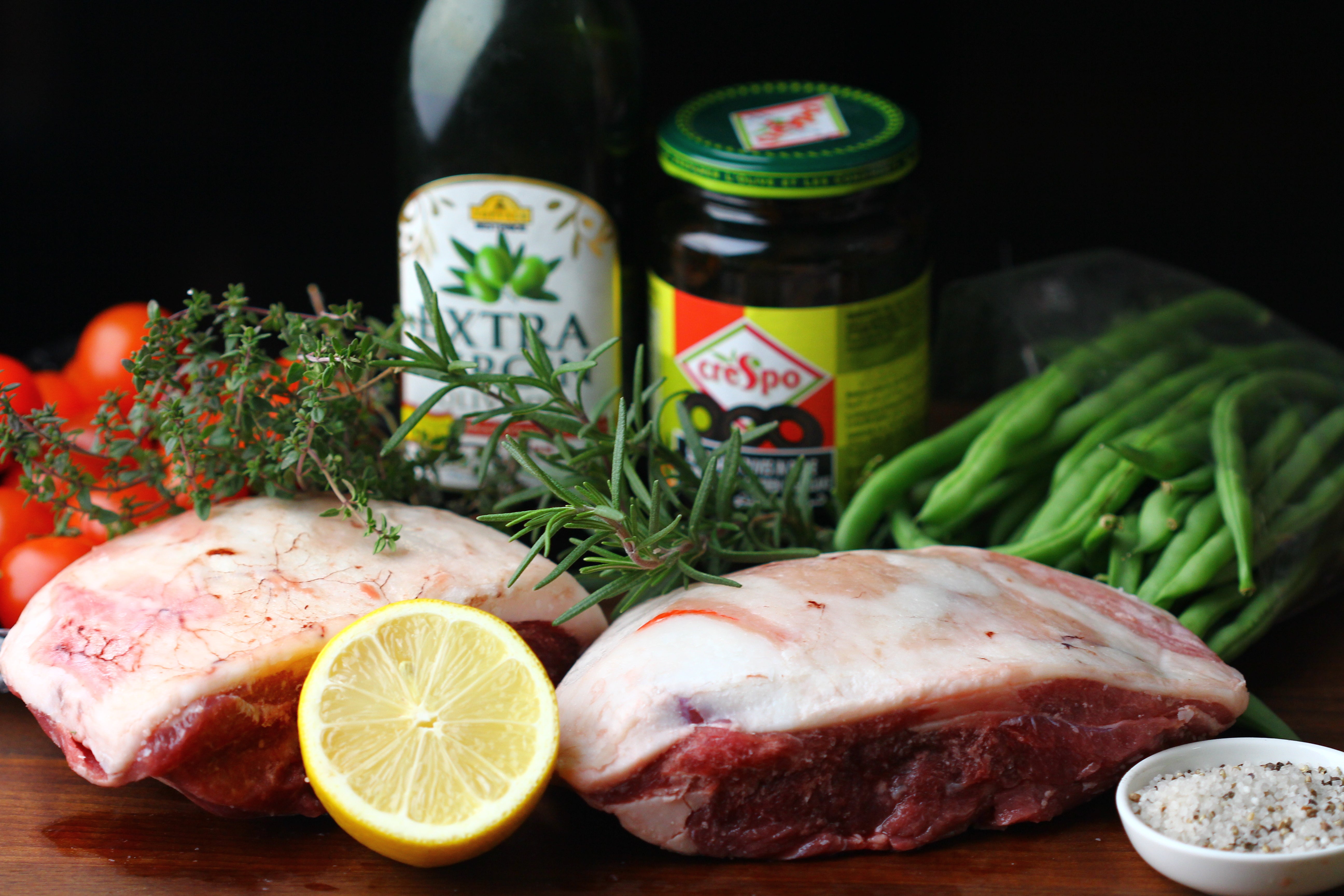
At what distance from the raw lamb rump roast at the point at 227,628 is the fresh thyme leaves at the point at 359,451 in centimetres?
4

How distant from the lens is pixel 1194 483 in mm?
1630

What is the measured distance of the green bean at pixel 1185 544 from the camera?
1.55 meters

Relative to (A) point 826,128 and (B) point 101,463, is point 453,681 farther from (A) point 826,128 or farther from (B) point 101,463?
(A) point 826,128

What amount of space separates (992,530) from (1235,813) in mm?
629

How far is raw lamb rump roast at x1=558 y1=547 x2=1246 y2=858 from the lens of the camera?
122 cm

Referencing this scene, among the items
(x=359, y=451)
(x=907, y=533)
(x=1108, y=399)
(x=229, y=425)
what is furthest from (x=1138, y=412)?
(x=229, y=425)

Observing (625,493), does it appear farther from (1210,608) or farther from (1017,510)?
(1210,608)

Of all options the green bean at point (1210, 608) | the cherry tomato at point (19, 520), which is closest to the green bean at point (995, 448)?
the green bean at point (1210, 608)

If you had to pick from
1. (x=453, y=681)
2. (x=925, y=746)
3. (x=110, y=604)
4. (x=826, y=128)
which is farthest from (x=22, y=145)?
(x=925, y=746)

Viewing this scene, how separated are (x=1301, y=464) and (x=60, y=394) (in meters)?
1.84

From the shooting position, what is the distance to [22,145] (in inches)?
94.3

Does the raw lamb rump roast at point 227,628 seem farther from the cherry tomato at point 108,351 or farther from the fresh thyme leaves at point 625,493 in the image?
the cherry tomato at point 108,351

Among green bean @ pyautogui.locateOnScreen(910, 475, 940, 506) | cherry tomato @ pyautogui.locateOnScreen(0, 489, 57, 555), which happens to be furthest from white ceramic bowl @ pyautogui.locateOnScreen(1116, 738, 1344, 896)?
cherry tomato @ pyautogui.locateOnScreen(0, 489, 57, 555)

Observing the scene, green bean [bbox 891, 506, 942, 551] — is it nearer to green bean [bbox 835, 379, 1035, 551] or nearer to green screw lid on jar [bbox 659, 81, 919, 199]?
green bean [bbox 835, 379, 1035, 551]
